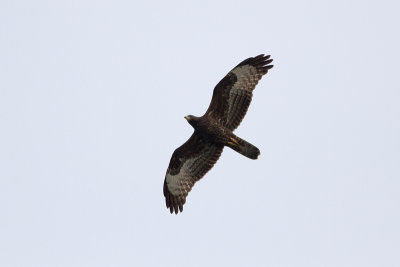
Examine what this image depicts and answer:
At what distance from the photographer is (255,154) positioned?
16.4 m

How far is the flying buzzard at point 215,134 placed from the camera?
16.7 m

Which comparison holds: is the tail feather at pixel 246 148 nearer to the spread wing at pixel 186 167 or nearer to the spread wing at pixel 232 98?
the spread wing at pixel 232 98

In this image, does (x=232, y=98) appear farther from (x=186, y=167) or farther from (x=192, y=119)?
(x=186, y=167)

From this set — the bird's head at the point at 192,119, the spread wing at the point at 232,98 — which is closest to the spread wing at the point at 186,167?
the bird's head at the point at 192,119

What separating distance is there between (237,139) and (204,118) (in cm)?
109

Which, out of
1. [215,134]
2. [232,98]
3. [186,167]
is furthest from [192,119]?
[186,167]

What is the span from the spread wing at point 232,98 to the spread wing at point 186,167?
0.90 m

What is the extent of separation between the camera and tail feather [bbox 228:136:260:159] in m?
16.4

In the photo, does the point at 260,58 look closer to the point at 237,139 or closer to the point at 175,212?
the point at 237,139

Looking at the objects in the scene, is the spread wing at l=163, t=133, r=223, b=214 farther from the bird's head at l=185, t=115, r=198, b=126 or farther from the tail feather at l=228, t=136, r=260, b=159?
the tail feather at l=228, t=136, r=260, b=159

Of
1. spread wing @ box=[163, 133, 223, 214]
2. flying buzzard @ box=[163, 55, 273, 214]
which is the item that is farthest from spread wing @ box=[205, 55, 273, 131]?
spread wing @ box=[163, 133, 223, 214]

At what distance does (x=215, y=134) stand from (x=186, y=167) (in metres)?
1.57

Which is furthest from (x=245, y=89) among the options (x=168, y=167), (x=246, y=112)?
(x=168, y=167)

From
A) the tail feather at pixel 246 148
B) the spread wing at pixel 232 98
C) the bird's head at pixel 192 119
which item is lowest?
the tail feather at pixel 246 148
